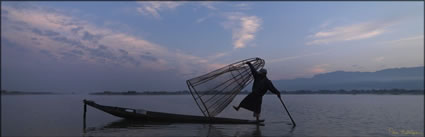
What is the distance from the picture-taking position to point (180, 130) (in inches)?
451

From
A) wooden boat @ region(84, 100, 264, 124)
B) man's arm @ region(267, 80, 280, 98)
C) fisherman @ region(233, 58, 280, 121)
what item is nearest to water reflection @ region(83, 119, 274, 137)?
wooden boat @ region(84, 100, 264, 124)

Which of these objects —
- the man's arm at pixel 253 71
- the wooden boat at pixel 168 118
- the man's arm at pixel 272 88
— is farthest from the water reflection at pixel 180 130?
the man's arm at pixel 253 71

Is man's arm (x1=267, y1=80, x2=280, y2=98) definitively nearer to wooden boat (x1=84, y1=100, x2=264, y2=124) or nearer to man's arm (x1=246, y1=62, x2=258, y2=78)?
man's arm (x1=246, y1=62, x2=258, y2=78)

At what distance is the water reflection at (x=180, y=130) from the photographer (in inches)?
424

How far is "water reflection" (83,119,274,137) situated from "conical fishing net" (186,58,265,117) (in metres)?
0.93

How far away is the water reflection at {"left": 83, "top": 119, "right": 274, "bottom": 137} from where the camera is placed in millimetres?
10781


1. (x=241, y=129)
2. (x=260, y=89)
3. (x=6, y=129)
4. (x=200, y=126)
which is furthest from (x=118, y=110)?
(x=260, y=89)

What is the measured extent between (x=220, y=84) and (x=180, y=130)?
2503 mm

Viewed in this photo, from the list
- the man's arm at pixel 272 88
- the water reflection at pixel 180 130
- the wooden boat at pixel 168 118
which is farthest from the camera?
the wooden boat at pixel 168 118

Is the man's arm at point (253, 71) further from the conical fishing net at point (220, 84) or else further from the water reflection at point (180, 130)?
the water reflection at point (180, 130)

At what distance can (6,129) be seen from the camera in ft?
43.4

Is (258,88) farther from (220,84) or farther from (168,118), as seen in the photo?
(168,118)

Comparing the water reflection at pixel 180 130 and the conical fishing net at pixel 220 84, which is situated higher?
the conical fishing net at pixel 220 84

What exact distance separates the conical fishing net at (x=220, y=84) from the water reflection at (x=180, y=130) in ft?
3.04
